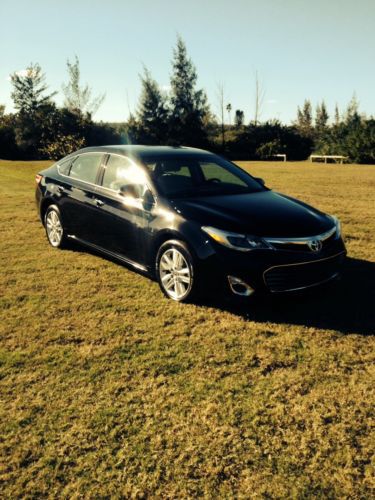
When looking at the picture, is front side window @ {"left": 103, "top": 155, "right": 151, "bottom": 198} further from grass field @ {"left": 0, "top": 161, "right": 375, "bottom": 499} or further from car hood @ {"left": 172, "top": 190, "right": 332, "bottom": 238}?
grass field @ {"left": 0, "top": 161, "right": 375, "bottom": 499}

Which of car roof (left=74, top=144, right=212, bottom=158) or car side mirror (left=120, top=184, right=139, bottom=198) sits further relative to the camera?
car roof (left=74, top=144, right=212, bottom=158)

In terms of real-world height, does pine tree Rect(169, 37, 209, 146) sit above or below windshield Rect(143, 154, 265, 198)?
above

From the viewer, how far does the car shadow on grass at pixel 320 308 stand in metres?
4.00

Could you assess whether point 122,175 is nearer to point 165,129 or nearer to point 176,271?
point 176,271

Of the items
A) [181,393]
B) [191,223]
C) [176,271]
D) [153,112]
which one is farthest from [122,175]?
[153,112]

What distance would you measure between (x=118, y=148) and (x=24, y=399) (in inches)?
140

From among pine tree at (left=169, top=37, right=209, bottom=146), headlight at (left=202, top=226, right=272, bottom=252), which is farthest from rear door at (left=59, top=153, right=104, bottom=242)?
pine tree at (left=169, top=37, right=209, bottom=146)

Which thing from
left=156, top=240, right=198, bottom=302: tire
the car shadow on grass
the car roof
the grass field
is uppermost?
the car roof

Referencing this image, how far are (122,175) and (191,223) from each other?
1.46m

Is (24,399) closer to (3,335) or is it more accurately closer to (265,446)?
(3,335)

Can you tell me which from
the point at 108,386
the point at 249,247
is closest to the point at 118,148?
the point at 249,247

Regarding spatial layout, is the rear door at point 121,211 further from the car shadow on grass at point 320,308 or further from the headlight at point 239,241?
the car shadow on grass at point 320,308

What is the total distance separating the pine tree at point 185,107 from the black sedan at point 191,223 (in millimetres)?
43347

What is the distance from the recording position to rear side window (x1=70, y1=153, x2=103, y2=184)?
18.5 feet
